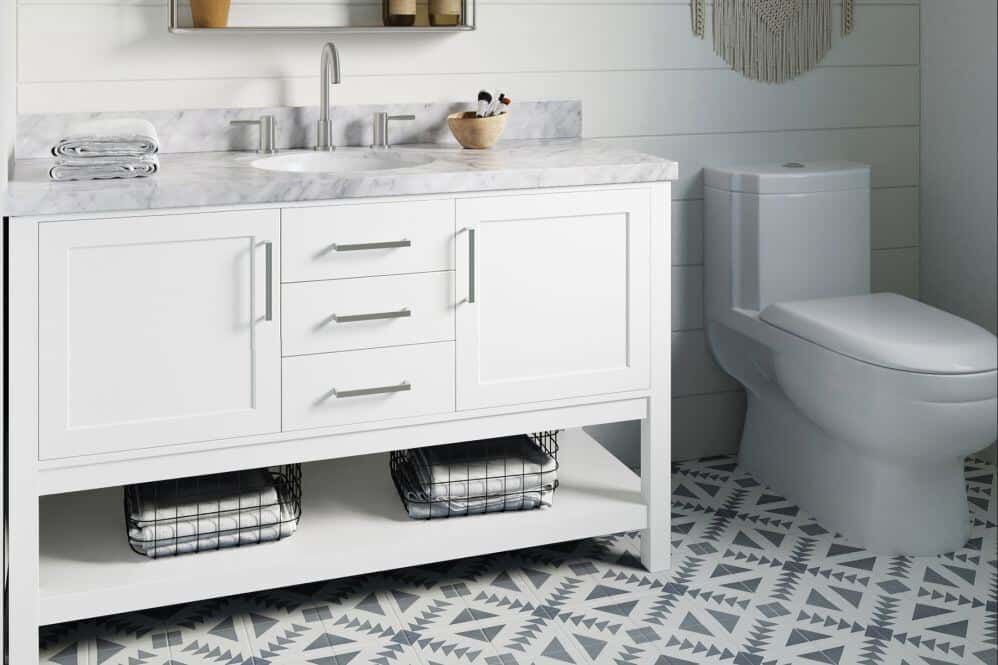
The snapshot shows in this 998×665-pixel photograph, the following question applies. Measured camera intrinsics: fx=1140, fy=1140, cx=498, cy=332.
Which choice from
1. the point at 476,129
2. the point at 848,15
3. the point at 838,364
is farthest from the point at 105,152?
the point at 848,15

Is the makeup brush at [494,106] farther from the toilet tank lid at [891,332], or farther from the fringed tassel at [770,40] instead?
the toilet tank lid at [891,332]

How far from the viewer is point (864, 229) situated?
111 inches

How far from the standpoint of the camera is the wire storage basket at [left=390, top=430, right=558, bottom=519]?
7.50ft

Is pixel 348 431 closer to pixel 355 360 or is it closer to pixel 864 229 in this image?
pixel 355 360

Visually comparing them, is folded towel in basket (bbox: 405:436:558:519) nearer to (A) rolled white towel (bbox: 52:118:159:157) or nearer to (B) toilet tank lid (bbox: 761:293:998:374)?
(B) toilet tank lid (bbox: 761:293:998:374)

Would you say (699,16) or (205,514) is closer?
(205,514)

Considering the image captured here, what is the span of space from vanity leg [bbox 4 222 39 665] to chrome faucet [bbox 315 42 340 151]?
771mm

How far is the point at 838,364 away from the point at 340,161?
45.0 inches

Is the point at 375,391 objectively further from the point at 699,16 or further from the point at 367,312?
the point at 699,16

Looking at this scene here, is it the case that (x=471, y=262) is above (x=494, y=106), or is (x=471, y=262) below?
below

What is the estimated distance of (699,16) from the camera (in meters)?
2.84

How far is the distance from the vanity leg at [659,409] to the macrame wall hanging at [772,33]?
31.4 inches

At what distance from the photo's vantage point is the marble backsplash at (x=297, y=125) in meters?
2.35

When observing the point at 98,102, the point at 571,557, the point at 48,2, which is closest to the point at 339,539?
the point at 571,557
